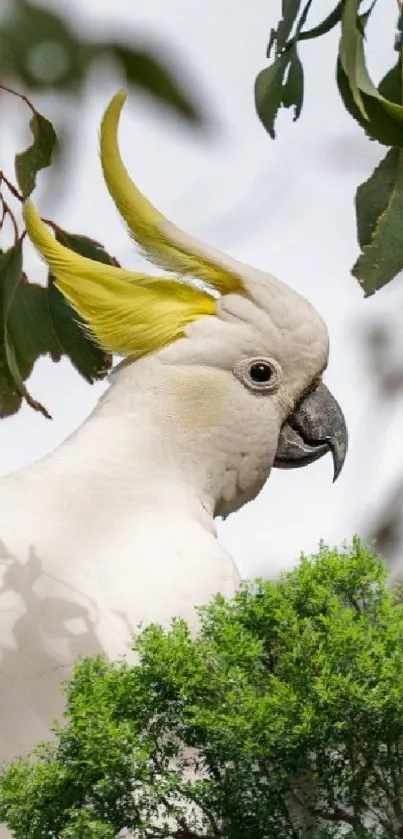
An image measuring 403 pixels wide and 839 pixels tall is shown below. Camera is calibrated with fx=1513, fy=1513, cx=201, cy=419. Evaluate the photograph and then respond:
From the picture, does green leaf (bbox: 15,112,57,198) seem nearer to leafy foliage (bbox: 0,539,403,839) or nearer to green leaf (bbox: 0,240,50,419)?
green leaf (bbox: 0,240,50,419)

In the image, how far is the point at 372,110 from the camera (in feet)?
6.49

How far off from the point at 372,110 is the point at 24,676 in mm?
875

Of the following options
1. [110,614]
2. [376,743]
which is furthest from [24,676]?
[376,743]

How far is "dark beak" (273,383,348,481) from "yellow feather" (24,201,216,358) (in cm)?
32

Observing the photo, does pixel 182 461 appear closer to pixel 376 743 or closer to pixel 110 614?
pixel 110 614

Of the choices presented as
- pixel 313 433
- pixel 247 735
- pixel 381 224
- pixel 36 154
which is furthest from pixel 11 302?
pixel 247 735

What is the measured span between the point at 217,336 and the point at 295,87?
485 millimetres

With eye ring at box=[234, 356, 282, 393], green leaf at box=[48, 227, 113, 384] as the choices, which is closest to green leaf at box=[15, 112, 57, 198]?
green leaf at box=[48, 227, 113, 384]

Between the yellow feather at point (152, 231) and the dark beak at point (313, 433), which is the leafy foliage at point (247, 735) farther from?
the dark beak at point (313, 433)

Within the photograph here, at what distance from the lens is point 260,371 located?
270 centimetres

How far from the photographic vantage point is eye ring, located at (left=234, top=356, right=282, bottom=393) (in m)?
2.69

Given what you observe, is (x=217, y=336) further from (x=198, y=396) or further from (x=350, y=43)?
(x=350, y=43)

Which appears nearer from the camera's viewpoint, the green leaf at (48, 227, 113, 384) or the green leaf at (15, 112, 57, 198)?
the green leaf at (15, 112, 57, 198)

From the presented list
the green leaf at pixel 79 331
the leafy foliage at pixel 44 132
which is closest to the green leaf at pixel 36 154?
the leafy foliage at pixel 44 132
